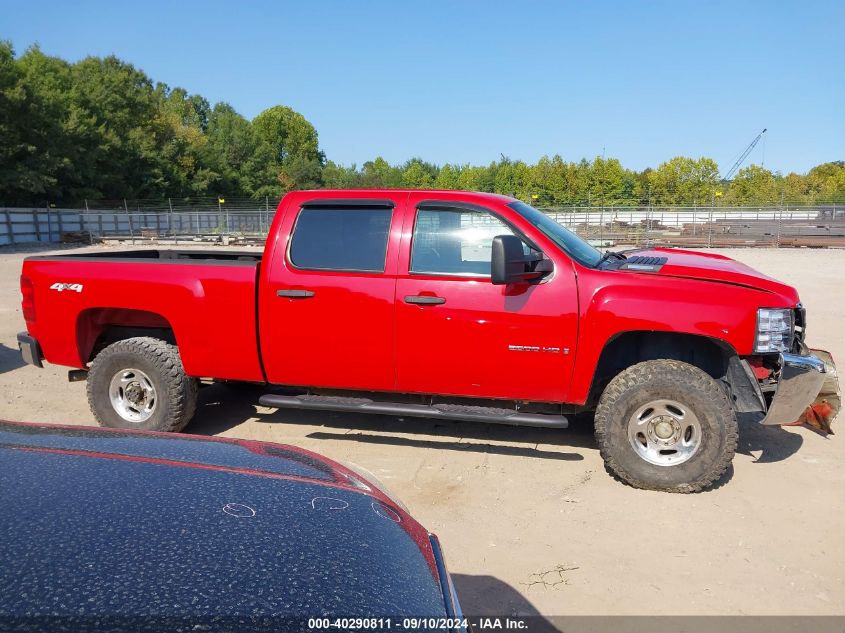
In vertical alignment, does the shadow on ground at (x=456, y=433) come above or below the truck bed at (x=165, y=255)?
below

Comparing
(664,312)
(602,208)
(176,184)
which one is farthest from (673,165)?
(664,312)

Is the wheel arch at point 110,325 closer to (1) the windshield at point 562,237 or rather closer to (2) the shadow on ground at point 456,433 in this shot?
(2) the shadow on ground at point 456,433

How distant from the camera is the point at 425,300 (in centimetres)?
441

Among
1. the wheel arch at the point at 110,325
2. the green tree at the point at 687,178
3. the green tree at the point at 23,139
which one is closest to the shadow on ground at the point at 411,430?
the wheel arch at the point at 110,325

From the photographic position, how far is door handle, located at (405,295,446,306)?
4.40 metres

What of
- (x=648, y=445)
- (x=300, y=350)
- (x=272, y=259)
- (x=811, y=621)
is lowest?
(x=811, y=621)

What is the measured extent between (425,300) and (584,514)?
1.71 m

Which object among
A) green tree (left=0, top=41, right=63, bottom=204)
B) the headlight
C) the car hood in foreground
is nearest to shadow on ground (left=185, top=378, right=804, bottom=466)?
the headlight

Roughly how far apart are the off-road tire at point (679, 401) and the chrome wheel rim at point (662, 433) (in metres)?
0.04

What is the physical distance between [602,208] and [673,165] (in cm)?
4233

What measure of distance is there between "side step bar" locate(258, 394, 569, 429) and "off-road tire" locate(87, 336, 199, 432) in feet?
2.20

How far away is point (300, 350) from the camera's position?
4715mm

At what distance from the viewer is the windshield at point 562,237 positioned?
4.48 m

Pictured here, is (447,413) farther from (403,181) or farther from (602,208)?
(403,181)
